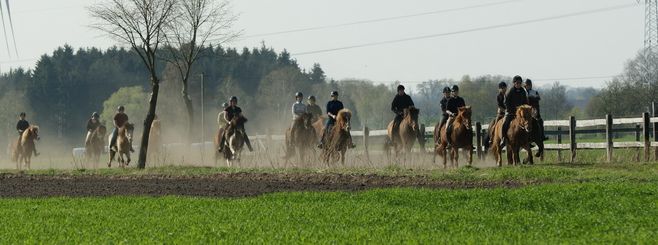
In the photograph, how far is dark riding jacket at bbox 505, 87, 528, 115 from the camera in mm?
23223

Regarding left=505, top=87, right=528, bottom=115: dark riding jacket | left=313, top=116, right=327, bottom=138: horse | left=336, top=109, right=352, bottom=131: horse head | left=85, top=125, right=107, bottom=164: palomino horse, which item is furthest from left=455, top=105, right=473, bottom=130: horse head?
left=85, top=125, right=107, bottom=164: palomino horse

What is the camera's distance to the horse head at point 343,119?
26.0 meters

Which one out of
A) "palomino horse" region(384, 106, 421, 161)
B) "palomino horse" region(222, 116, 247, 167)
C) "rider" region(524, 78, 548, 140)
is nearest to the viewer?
"rider" region(524, 78, 548, 140)

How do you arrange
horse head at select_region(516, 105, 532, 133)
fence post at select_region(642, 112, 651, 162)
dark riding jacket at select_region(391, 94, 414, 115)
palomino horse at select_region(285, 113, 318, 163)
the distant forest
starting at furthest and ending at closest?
the distant forest, palomino horse at select_region(285, 113, 318, 163), dark riding jacket at select_region(391, 94, 414, 115), fence post at select_region(642, 112, 651, 162), horse head at select_region(516, 105, 532, 133)

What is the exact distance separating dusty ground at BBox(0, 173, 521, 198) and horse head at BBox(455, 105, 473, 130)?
4119mm

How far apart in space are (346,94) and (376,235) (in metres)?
125

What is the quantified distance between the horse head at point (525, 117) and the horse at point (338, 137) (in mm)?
5498

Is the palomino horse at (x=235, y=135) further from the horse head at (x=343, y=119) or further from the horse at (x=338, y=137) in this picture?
the horse head at (x=343, y=119)

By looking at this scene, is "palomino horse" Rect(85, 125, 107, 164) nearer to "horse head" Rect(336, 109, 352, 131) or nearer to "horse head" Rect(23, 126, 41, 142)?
"horse head" Rect(23, 126, 41, 142)

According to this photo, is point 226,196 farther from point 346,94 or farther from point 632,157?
point 346,94

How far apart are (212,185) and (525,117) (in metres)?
7.90

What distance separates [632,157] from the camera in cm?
2492

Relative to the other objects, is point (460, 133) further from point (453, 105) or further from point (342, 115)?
point (342, 115)

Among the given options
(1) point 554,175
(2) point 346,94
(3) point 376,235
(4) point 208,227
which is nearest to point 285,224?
(4) point 208,227
